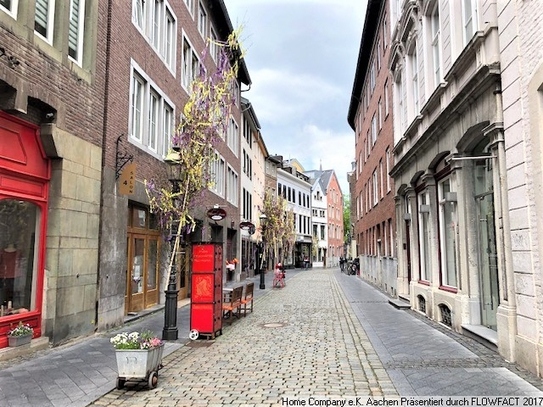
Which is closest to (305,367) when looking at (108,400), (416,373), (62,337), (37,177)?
(416,373)

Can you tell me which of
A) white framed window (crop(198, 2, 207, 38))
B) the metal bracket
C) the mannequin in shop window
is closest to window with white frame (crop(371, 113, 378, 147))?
white framed window (crop(198, 2, 207, 38))

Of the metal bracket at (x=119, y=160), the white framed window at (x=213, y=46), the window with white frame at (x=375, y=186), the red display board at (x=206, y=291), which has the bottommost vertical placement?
the red display board at (x=206, y=291)

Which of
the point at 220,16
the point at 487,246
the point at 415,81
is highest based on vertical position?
the point at 220,16

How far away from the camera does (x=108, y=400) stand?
219 inches

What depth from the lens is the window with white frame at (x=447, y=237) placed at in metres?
10.9

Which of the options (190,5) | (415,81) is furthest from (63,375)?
(190,5)

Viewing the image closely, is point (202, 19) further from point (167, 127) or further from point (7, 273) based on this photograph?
point (7, 273)

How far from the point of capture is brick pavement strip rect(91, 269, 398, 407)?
5672 mm

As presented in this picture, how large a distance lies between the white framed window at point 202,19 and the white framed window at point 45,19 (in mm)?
A: 11447

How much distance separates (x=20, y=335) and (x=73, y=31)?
5909mm

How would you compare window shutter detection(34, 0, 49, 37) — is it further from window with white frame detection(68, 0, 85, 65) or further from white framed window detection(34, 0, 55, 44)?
window with white frame detection(68, 0, 85, 65)

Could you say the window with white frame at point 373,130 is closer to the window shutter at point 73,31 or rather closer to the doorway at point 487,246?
Answer: the doorway at point 487,246

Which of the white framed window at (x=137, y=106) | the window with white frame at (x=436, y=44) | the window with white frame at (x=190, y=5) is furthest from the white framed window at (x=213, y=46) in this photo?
the window with white frame at (x=436, y=44)

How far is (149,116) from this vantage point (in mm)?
13461
